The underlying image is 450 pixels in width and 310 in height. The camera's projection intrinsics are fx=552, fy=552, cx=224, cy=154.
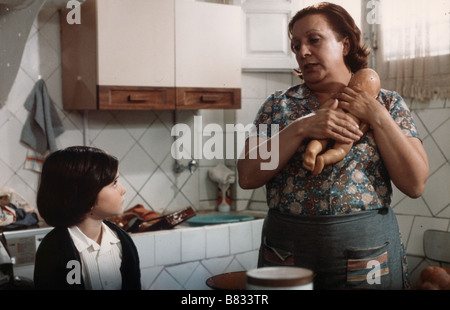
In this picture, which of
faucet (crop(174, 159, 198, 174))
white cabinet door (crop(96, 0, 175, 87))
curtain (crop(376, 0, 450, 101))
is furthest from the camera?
faucet (crop(174, 159, 198, 174))

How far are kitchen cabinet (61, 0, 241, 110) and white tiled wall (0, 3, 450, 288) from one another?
0.43 feet

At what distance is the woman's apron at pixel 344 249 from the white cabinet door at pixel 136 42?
1.32 meters

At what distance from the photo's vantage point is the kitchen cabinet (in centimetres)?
231

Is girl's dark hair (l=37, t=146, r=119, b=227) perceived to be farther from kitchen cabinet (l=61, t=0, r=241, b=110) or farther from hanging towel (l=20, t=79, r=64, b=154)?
hanging towel (l=20, t=79, r=64, b=154)

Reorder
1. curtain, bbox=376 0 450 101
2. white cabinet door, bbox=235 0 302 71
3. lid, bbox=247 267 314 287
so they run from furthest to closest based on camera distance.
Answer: white cabinet door, bbox=235 0 302 71
curtain, bbox=376 0 450 101
lid, bbox=247 267 314 287

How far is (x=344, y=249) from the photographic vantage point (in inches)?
47.5

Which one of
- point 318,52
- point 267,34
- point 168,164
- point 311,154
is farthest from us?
point 168,164

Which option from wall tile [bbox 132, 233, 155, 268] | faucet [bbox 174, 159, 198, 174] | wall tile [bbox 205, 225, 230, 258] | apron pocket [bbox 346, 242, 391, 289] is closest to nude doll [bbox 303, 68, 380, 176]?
apron pocket [bbox 346, 242, 391, 289]

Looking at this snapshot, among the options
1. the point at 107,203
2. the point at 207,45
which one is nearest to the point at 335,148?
the point at 107,203

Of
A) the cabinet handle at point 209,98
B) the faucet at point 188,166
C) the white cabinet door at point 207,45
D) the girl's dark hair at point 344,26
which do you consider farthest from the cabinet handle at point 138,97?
the girl's dark hair at point 344,26

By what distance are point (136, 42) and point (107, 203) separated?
1.31 metres

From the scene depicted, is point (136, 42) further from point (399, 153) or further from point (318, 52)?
point (399, 153)

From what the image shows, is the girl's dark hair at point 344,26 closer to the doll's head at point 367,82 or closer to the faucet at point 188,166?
the doll's head at point 367,82
